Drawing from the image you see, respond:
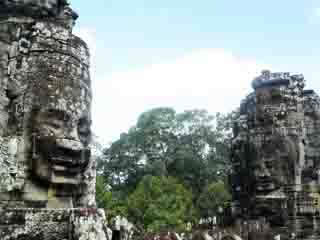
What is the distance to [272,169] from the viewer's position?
13.4m

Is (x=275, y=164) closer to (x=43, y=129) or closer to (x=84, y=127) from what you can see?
(x=84, y=127)

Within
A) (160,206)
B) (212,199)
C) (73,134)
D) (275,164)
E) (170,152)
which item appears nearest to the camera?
(73,134)

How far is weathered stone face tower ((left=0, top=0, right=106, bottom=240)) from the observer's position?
4.69 meters

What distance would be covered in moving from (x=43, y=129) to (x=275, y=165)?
976cm

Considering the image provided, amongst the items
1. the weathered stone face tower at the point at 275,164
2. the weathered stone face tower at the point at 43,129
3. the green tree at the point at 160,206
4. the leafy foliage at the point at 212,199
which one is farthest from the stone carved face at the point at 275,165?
the leafy foliage at the point at 212,199

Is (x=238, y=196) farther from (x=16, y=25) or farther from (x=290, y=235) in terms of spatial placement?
(x=16, y=25)

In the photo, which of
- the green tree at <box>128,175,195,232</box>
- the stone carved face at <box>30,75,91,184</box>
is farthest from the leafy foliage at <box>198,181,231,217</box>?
the stone carved face at <box>30,75,91,184</box>

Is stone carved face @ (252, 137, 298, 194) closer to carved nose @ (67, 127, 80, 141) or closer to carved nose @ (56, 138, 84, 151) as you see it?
carved nose @ (67, 127, 80, 141)

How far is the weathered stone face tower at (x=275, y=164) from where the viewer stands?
1299cm

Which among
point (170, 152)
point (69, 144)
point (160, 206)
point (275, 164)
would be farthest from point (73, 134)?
point (170, 152)

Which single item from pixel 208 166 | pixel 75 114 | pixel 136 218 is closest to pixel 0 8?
pixel 75 114

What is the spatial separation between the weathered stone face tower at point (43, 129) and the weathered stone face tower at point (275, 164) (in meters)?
8.28

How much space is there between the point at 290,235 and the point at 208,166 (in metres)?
25.1

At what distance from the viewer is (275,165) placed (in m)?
13.4
